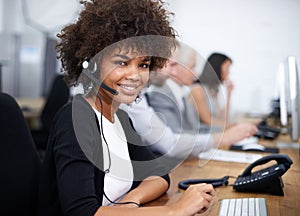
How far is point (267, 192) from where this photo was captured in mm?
1134

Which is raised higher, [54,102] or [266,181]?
[266,181]

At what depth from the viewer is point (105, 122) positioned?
3.48 ft

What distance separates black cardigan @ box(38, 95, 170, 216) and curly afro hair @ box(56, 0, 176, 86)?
0.15 metres

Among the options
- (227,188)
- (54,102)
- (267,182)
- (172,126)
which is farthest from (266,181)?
(54,102)

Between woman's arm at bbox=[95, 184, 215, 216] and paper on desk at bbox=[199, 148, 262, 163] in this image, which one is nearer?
woman's arm at bbox=[95, 184, 215, 216]

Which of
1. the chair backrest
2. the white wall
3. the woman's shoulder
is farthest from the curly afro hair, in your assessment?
the white wall

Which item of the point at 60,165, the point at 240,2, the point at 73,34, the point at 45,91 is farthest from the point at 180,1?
the point at 60,165

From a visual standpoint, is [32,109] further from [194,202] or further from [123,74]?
[194,202]

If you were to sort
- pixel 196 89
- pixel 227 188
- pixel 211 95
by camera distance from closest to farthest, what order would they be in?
pixel 227 188 → pixel 196 89 → pixel 211 95

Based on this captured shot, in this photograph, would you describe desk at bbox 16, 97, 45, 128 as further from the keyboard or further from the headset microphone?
the keyboard

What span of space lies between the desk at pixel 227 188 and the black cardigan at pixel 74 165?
0.24 meters

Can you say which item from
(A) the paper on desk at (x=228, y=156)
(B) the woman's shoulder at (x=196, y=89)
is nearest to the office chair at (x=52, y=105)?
(B) the woman's shoulder at (x=196, y=89)

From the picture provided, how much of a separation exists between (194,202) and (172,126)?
1089mm

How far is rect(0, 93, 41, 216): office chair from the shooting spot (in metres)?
1.12
